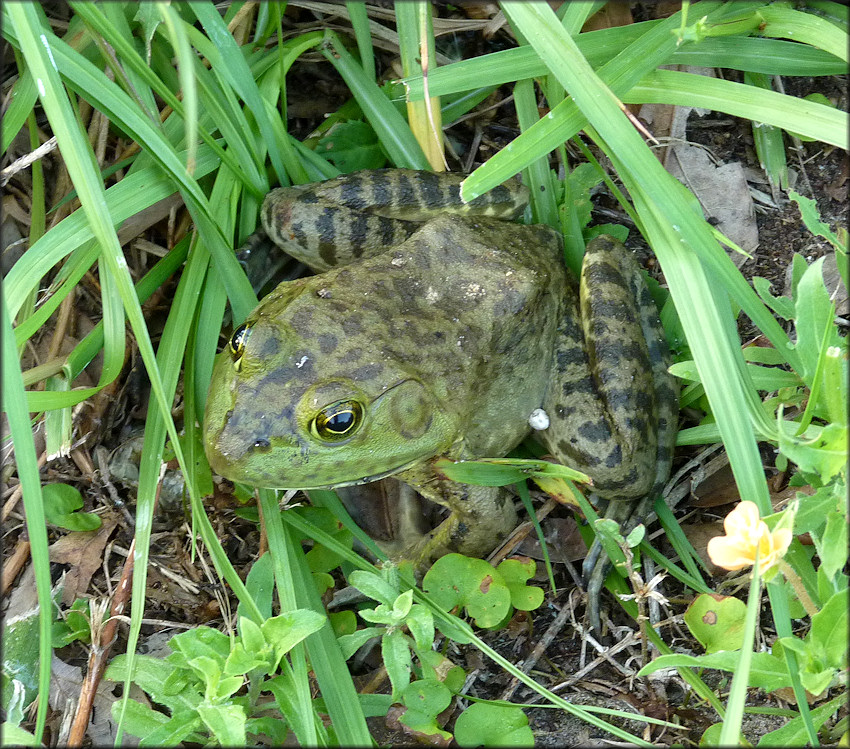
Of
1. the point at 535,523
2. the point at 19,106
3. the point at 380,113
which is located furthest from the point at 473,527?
the point at 19,106

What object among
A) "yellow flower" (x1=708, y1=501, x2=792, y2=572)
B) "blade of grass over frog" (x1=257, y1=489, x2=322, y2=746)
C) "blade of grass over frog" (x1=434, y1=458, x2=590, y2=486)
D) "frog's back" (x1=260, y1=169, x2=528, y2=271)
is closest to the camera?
"yellow flower" (x1=708, y1=501, x2=792, y2=572)

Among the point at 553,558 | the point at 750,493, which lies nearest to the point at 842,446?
the point at 750,493

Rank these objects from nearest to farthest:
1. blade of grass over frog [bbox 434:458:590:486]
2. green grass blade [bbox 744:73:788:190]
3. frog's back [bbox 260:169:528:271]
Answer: blade of grass over frog [bbox 434:458:590:486]
frog's back [bbox 260:169:528:271]
green grass blade [bbox 744:73:788:190]

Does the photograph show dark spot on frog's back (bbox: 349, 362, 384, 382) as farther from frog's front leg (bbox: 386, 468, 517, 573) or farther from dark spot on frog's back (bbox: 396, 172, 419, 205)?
dark spot on frog's back (bbox: 396, 172, 419, 205)

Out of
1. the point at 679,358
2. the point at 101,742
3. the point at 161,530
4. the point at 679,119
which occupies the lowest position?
the point at 101,742

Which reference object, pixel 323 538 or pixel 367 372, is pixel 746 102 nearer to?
pixel 367 372

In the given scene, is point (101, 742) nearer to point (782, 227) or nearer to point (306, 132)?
point (306, 132)

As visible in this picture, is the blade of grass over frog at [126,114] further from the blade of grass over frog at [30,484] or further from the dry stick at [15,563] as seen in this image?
the dry stick at [15,563]

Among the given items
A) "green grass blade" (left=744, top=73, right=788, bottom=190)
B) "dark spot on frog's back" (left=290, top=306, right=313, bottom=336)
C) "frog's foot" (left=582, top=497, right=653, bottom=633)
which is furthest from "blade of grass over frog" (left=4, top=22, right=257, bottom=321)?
"green grass blade" (left=744, top=73, right=788, bottom=190)

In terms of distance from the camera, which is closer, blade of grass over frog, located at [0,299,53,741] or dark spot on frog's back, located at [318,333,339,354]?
blade of grass over frog, located at [0,299,53,741]
